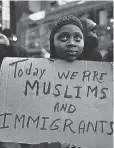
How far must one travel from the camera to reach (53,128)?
1612 millimetres

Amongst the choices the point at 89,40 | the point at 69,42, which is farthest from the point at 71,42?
the point at 89,40

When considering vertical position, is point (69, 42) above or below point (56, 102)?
above

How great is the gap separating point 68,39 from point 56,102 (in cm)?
38

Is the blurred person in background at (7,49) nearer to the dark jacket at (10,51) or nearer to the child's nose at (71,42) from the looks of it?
the dark jacket at (10,51)

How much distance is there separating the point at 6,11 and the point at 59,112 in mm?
2297

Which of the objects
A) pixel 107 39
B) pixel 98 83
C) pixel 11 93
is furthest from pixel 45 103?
pixel 107 39

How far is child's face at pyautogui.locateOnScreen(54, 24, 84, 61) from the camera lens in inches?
66.3

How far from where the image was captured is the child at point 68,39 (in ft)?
5.53

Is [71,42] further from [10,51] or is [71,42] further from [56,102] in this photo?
[10,51]

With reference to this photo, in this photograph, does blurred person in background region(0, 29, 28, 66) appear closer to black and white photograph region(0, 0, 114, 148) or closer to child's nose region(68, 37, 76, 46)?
black and white photograph region(0, 0, 114, 148)

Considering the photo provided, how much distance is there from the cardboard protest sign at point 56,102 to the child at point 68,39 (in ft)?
0.20

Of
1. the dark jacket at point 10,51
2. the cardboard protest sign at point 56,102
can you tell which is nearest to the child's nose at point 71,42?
the cardboard protest sign at point 56,102

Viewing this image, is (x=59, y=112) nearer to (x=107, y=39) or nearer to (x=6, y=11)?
(x=6, y=11)

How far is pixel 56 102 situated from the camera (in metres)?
1.66
